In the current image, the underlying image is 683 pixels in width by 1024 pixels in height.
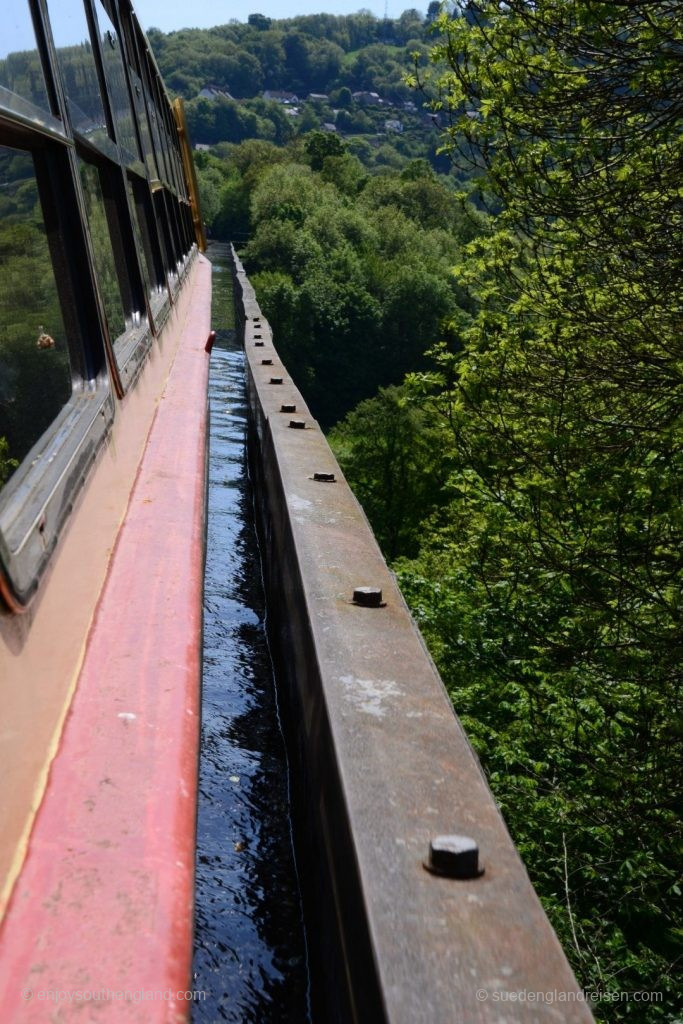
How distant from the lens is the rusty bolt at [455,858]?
6.06ft

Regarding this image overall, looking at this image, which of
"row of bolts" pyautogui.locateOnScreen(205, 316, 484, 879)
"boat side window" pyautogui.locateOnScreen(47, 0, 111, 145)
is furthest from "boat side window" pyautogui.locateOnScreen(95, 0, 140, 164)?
"row of bolts" pyautogui.locateOnScreen(205, 316, 484, 879)

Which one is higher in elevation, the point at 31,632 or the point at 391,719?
the point at 31,632

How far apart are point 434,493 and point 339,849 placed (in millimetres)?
36981

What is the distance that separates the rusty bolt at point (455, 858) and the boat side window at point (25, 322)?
0.97 m

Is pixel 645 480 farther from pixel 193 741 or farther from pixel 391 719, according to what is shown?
pixel 193 741

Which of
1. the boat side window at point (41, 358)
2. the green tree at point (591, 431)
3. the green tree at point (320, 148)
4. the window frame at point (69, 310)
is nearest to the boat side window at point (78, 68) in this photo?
the window frame at point (69, 310)

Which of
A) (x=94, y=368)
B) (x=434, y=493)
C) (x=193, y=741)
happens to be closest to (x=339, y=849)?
(x=193, y=741)

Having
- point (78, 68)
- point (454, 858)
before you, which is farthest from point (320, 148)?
point (454, 858)

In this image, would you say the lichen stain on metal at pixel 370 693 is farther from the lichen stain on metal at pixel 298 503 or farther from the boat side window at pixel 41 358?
the lichen stain on metal at pixel 298 503

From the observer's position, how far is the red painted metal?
4.41 ft

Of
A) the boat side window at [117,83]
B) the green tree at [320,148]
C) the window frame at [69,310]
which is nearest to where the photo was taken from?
the window frame at [69,310]

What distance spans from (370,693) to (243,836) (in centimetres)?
56

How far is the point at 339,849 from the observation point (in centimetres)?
214

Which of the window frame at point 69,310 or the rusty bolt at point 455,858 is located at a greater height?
the window frame at point 69,310
